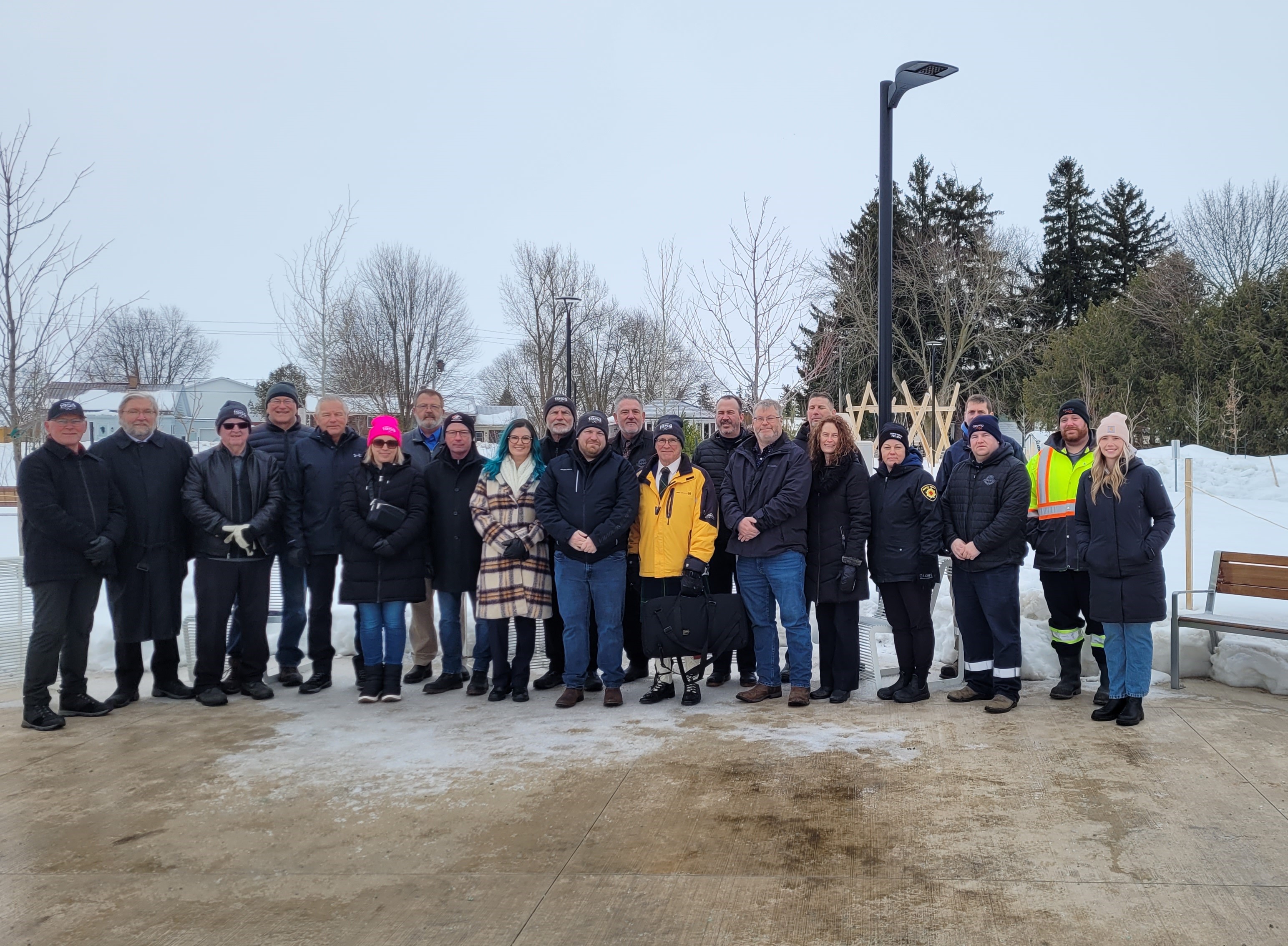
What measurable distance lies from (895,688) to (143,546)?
16.4 ft

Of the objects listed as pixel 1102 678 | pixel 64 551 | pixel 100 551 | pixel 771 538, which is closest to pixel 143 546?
pixel 100 551

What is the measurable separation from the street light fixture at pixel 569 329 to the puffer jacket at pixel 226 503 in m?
15.7

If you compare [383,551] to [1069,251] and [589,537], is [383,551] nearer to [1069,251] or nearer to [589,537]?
[589,537]

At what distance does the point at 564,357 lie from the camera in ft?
131

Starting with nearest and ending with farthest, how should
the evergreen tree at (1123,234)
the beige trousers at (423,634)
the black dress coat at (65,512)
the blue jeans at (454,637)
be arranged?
the black dress coat at (65,512) < the blue jeans at (454,637) < the beige trousers at (423,634) < the evergreen tree at (1123,234)

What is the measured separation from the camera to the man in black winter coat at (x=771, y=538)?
6262 mm

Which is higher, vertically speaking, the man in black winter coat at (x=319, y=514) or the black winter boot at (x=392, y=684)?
the man in black winter coat at (x=319, y=514)

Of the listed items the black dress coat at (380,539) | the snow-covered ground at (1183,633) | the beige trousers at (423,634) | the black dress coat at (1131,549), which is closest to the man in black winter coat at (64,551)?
the black dress coat at (380,539)

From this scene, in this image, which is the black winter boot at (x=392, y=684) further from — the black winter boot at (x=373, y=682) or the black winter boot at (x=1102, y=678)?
the black winter boot at (x=1102, y=678)

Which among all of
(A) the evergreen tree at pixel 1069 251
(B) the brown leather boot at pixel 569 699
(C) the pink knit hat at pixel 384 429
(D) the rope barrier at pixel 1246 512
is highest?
(A) the evergreen tree at pixel 1069 251

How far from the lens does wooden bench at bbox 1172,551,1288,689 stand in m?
6.06

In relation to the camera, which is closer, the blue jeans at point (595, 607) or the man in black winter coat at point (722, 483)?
the blue jeans at point (595, 607)

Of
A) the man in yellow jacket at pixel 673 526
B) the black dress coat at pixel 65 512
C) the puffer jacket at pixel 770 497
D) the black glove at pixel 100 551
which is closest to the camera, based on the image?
the black dress coat at pixel 65 512

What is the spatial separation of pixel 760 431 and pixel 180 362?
7377 centimetres
